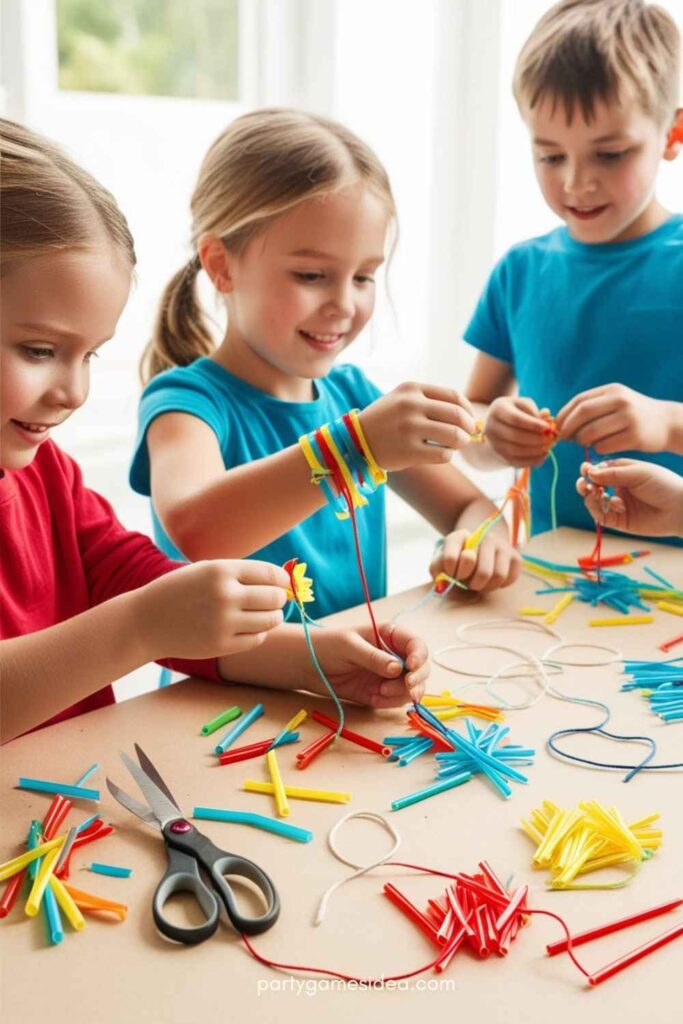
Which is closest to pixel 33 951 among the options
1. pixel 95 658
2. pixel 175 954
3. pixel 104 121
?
pixel 175 954

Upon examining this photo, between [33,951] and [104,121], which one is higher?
A: [104,121]

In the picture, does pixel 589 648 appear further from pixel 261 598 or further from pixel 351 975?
pixel 351 975

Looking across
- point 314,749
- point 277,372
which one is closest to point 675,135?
point 277,372

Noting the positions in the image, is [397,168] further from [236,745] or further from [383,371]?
[236,745]

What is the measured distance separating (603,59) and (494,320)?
51 centimetres

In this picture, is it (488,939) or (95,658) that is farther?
(95,658)

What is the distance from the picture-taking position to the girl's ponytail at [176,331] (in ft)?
5.09

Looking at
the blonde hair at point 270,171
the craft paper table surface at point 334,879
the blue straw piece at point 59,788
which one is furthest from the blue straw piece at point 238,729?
the blonde hair at point 270,171

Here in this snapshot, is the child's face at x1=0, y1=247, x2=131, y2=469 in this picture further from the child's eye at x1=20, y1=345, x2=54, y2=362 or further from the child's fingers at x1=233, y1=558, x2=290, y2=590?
the child's fingers at x1=233, y1=558, x2=290, y2=590

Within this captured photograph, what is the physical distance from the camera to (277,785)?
32.0 inches

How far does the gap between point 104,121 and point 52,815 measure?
7.71 ft

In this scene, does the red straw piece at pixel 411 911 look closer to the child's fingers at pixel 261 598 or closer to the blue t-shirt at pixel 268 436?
the child's fingers at pixel 261 598

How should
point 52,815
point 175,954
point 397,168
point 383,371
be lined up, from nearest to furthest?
point 175,954 → point 52,815 → point 397,168 → point 383,371

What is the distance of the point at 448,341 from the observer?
10.6ft
